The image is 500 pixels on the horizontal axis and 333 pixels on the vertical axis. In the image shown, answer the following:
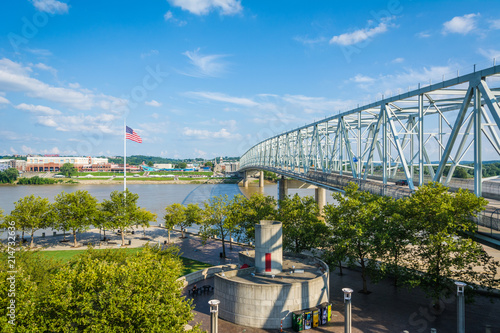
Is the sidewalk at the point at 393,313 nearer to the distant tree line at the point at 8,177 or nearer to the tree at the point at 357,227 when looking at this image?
the tree at the point at 357,227

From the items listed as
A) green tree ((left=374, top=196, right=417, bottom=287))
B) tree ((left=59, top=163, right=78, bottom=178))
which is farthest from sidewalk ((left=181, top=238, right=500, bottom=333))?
tree ((left=59, top=163, right=78, bottom=178))

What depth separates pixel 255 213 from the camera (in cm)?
2950

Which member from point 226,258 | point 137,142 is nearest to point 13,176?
point 137,142

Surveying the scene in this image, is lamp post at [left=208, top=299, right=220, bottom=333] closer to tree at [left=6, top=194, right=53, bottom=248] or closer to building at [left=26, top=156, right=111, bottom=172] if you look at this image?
tree at [left=6, top=194, right=53, bottom=248]

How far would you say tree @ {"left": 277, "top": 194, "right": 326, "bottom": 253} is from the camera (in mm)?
24406

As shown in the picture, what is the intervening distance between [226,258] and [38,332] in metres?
20.5

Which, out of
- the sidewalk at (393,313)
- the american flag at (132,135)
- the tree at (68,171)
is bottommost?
the sidewalk at (393,313)

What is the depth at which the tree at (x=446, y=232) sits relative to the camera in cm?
1574

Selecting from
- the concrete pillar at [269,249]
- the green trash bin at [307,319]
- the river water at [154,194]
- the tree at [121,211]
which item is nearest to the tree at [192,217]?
the tree at [121,211]

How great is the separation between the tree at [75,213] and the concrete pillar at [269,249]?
23130 millimetres

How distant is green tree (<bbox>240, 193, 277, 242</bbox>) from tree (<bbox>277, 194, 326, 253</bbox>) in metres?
1.26

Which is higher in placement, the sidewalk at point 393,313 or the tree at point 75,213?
the tree at point 75,213

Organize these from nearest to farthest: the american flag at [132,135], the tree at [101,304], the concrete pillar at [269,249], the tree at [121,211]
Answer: the tree at [101,304]
the concrete pillar at [269,249]
the tree at [121,211]
the american flag at [132,135]

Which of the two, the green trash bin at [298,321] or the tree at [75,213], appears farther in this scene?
the tree at [75,213]
